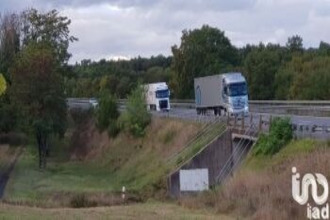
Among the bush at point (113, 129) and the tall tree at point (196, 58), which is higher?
the tall tree at point (196, 58)

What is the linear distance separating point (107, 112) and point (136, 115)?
13.4m

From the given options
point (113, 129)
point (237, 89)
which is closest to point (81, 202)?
point (237, 89)

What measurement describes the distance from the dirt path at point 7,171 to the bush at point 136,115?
11.8 m

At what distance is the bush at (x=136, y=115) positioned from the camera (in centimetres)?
7956

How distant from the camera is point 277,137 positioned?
42.1 m

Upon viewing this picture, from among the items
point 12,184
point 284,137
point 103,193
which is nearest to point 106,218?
point 284,137

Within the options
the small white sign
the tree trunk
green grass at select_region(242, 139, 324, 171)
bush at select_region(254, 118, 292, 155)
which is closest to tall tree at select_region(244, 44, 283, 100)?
the tree trunk

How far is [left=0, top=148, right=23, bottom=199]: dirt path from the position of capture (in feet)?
201

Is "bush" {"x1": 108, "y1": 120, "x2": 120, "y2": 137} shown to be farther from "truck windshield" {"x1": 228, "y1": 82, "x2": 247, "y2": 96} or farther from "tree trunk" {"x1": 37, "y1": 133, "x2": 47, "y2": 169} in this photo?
"truck windshield" {"x1": 228, "y1": 82, "x2": 247, "y2": 96}

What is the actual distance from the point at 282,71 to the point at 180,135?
43.0 m

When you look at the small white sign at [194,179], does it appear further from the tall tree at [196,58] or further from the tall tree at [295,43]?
the tall tree at [295,43]

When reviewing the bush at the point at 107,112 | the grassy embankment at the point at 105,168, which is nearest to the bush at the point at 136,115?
the grassy embankment at the point at 105,168

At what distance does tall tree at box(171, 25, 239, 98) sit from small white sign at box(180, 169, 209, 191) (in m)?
70.9

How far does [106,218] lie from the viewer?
1126 inches
